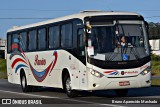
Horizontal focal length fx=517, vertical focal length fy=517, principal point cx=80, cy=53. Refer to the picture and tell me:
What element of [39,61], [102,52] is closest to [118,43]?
[102,52]

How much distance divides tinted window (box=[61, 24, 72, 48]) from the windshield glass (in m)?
1.71

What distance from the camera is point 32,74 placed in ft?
83.6

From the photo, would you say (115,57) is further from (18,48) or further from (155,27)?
(155,27)

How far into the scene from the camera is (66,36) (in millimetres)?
20812

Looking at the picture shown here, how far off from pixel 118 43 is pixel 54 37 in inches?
164

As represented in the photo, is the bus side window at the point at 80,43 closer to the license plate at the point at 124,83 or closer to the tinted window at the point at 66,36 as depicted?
the tinted window at the point at 66,36

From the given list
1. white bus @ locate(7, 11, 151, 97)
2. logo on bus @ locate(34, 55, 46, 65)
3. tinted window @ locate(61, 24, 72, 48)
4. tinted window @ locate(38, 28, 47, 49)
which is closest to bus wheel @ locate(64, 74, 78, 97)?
white bus @ locate(7, 11, 151, 97)

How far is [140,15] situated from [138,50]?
1499 millimetres

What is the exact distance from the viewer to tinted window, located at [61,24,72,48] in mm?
20375

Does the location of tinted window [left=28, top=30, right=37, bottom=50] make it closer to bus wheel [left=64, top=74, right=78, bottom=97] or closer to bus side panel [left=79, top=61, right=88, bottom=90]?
bus wheel [left=64, top=74, right=78, bottom=97]

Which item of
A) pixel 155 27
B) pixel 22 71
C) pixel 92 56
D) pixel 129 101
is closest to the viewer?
pixel 129 101

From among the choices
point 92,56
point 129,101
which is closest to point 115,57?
point 92,56

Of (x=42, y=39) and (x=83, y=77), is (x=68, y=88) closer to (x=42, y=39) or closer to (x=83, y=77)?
(x=83, y=77)

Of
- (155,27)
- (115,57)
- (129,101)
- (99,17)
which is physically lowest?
(129,101)
